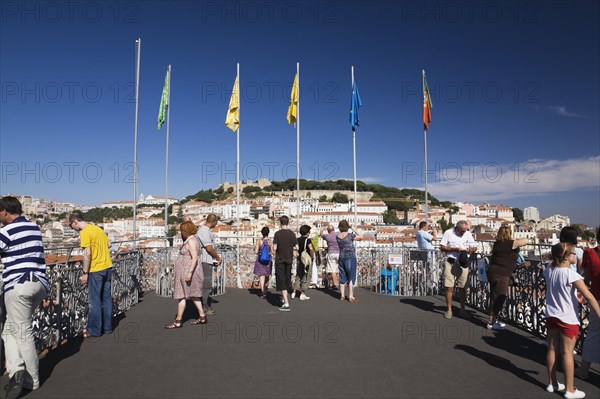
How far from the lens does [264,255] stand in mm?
8812

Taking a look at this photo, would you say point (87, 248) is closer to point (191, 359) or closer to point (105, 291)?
point (105, 291)

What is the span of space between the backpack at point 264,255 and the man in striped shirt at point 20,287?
16.9 ft

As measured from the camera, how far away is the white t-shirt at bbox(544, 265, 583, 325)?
11.8 feet

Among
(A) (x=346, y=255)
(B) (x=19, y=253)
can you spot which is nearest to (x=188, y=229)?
(B) (x=19, y=253)

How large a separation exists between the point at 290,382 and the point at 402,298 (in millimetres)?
5234

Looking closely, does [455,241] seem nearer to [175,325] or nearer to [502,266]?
[502,266]

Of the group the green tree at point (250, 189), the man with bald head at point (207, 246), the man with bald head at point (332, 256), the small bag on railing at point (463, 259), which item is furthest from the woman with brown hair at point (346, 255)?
the green tree at point (250, 189)

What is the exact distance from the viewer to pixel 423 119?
1281 centimetres

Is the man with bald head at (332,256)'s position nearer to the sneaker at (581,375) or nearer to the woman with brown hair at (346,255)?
the woman with brown hair at (346,255)

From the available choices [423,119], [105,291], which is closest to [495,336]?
[105,291]

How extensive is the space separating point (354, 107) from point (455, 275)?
7107 millimetres

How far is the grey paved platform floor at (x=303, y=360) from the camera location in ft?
12.2

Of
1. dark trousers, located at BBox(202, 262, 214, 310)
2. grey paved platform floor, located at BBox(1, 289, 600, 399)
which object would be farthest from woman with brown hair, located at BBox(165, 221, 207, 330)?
dark trousers, located at BBox(202, 262, 214, 310)

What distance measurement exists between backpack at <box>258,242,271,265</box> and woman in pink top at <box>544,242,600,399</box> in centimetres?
584
